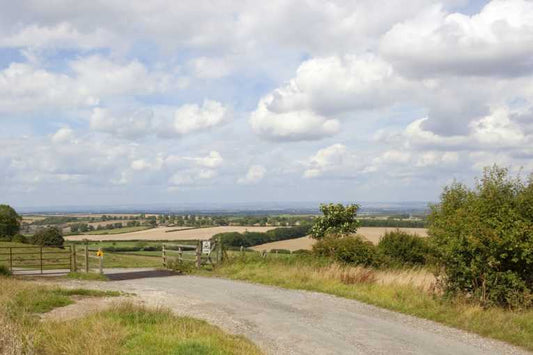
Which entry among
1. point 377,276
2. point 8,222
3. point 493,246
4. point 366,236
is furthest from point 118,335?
point 8,222

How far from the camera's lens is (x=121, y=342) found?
9391mm

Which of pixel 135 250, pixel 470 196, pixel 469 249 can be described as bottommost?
pixel 135 250

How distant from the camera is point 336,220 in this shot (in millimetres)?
34406

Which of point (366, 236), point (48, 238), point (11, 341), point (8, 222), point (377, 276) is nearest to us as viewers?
point (11, 341)

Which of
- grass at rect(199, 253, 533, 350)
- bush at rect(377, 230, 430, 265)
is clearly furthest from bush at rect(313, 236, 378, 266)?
bush at rect(377, 230, 430, 265)

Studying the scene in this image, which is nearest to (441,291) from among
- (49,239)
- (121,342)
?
(121,342)

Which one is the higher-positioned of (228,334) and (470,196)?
(470,196)

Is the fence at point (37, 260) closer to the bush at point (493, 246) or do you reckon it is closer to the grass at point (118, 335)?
the grass at point (118, 335)

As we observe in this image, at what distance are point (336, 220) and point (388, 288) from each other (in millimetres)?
17987

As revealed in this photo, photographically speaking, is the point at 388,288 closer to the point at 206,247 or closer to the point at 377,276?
the point at 377,276

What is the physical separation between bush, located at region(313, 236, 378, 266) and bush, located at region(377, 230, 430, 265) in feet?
7.53

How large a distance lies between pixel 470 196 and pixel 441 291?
3.06 m

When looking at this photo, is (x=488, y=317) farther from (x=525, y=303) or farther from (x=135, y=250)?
(x=135, y=250)

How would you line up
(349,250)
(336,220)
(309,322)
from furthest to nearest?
(336,220), (349,250), (309,322)
